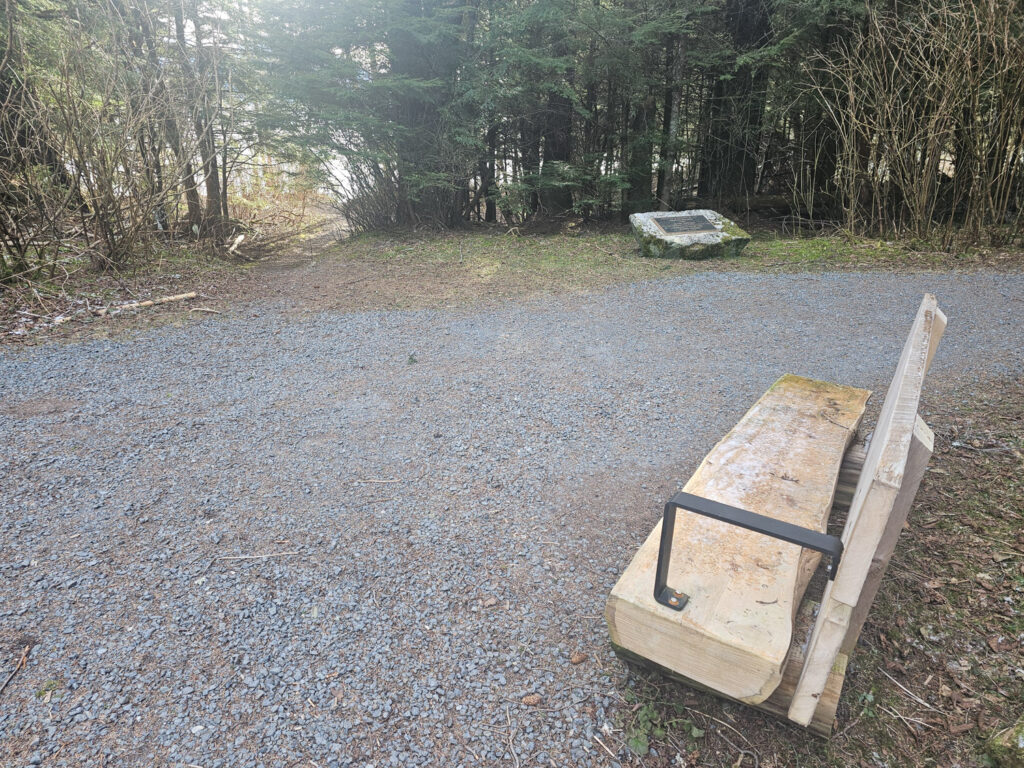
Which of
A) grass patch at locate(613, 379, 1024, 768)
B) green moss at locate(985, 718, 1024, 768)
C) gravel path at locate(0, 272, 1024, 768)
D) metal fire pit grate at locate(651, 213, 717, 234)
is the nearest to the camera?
green moss at locate(985, 718, 1024, 768)

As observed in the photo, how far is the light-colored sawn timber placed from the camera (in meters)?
1.38

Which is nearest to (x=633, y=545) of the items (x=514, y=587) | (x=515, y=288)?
(x=514, y=587)

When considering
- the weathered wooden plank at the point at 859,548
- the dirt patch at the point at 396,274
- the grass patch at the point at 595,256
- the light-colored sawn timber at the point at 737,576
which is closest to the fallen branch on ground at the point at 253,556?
the light-colored sawn timber at the point at 737,576

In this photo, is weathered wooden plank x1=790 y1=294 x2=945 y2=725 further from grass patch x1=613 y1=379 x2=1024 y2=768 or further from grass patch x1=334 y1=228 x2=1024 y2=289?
grass patch x1=334 y1=228 x2=1024 y2=289

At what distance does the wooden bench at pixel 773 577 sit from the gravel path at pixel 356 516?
1.31 feet

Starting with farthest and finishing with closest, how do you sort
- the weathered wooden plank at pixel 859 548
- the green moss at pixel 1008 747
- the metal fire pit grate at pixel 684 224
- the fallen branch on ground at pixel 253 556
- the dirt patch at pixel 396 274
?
the metal fire pit grate at pixel 684 224 < the dirt patch at pixel 396 274 < the fallen branch on ground at pixel 253 556 < the green moss at pixel 1008 747 < the weathered wooden plank at pixel 859 548

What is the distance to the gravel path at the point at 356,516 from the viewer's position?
161 cm

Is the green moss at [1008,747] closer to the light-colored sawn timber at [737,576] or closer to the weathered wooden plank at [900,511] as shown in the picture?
the weathered wooden plank at [900,511]

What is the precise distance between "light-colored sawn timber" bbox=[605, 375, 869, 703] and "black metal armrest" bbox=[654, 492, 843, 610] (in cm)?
4

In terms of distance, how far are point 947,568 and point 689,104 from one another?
974cm

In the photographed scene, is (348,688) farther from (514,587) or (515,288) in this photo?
(515,288)

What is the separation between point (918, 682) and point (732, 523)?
103 centimetres

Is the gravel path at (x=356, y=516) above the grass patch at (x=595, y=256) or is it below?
below

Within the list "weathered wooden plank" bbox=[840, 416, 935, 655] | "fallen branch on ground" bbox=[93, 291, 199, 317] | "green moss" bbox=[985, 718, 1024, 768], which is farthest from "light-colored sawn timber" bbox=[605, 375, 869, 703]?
"fallen branch on ground" bbox=[93, 291, 199, 317]
